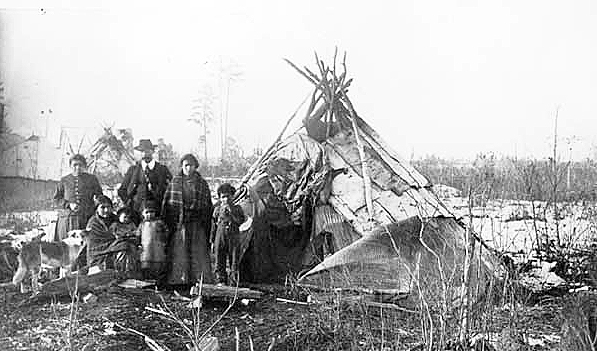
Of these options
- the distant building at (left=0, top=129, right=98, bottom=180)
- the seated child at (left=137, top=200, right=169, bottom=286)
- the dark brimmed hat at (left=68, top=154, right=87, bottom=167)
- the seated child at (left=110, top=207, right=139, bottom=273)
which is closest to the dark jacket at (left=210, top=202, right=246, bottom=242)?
the seated child at (left=137, top=200, right=169, bottom=286)

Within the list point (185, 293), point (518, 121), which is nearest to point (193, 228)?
point (185, 293)

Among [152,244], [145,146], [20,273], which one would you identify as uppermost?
[145,146]

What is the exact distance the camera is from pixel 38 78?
3463 mm

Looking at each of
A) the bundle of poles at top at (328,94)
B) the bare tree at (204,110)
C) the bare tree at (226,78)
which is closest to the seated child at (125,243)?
the bare tree at (204,110)

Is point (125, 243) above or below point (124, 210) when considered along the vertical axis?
below

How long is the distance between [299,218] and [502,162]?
1306 millimetres

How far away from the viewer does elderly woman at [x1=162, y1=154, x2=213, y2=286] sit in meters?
3.84

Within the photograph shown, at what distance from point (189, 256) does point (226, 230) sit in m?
0.30

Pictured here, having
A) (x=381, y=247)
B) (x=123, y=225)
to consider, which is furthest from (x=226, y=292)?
(x=381, y=247)

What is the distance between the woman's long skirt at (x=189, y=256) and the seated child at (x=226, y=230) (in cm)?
7

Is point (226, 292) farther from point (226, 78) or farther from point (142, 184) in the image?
point (226, 78)

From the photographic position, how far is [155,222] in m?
3.87

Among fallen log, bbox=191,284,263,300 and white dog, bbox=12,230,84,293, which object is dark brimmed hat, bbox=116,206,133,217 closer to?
white dog, bbox=12,230,84,293

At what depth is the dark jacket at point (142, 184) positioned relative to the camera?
146 inches
